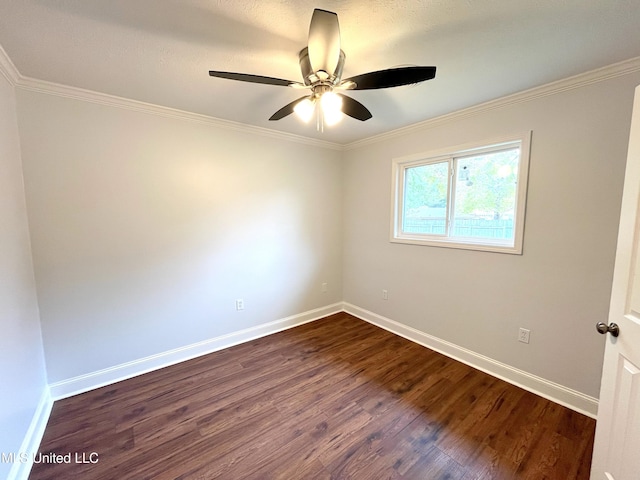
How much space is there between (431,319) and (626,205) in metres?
1.91

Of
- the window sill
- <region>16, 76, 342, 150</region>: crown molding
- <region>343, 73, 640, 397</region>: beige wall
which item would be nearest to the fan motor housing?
<region>16, 76, 342, 150</region>: crown molding

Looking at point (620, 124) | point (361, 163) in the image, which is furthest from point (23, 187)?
point (620, 124)

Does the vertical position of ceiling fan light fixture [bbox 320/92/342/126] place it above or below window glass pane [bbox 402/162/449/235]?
above

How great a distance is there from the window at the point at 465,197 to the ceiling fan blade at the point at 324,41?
69.1 inches

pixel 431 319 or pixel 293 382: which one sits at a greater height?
pixel 431 319

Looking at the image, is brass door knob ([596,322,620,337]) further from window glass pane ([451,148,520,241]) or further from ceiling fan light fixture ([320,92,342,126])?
ceiling fan light fixture ([320,92,342,126])

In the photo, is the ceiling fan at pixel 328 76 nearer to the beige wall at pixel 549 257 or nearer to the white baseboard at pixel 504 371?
the beige wall at pixel 549 257

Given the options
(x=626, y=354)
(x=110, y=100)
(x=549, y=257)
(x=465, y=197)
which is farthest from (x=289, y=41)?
(x=549, y=257)

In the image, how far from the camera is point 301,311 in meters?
3.44

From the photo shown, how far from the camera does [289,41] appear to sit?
1416mm

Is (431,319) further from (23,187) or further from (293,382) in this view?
(23,187)

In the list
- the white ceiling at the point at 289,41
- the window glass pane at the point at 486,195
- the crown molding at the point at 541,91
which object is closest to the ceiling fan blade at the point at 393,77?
the white ceiling at the point at 289,41

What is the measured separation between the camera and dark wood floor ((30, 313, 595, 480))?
1473 mm

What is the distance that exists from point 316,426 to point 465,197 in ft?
7.74
